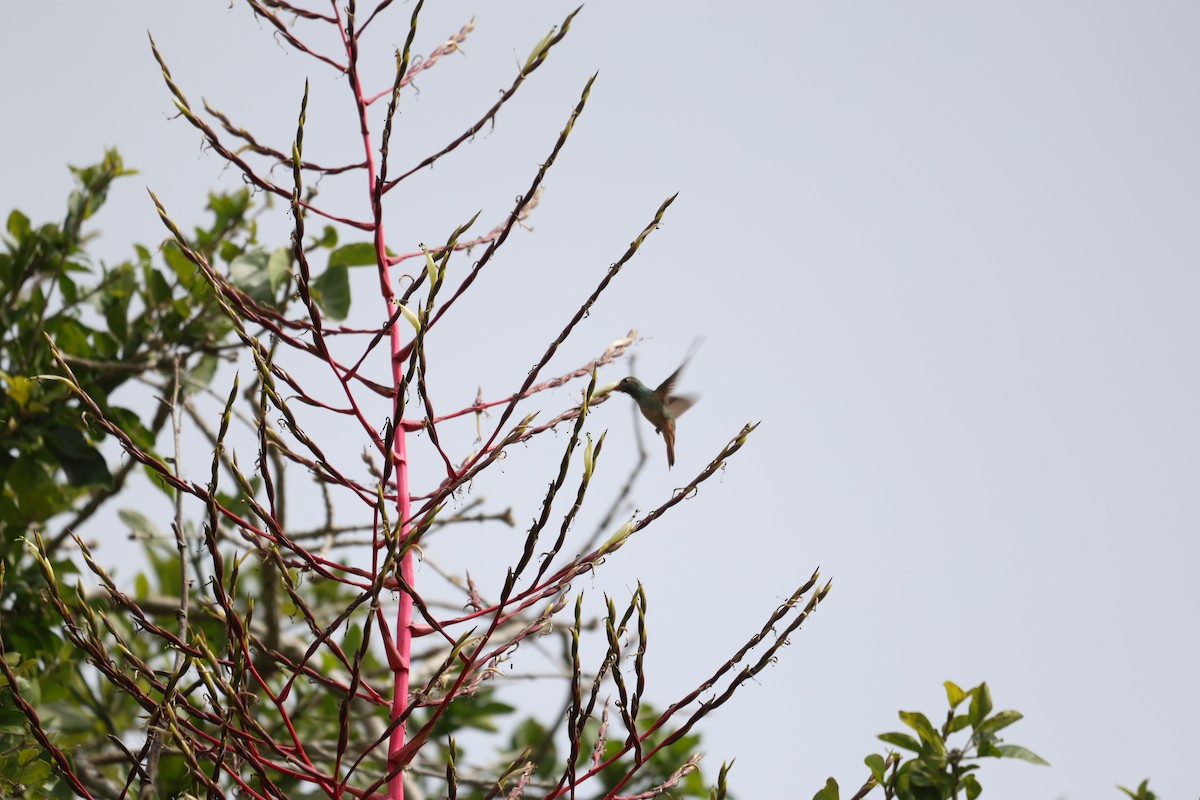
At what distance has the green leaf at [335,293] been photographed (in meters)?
3.96

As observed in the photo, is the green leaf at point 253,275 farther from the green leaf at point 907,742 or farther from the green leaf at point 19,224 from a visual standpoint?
the green leaf at point 907,742

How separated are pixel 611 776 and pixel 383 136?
373 cm

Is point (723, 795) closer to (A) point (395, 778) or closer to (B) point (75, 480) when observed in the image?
(A) point (395, 778)

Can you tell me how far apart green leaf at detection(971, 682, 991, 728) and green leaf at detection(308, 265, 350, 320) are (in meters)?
2.27

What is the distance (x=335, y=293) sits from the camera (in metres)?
3.97

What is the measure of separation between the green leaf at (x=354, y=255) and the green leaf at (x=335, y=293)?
1.3 inches

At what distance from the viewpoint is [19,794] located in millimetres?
2564

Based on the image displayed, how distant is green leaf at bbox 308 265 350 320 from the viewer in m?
3.96

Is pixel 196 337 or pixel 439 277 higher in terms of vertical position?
pixel 196 337

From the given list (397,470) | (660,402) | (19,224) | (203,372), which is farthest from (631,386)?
(19,224)

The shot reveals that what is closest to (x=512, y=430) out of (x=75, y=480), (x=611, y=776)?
(x=75, y=480)

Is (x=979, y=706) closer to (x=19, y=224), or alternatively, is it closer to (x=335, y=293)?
(x=335, y=293)

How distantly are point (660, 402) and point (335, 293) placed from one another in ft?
4.19

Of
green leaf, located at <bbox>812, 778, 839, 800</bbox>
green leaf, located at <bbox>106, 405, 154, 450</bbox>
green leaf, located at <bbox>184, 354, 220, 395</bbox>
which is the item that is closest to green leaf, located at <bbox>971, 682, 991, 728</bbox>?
green leaf, located at <bbox>812, 778, 839, 800</bbox>
